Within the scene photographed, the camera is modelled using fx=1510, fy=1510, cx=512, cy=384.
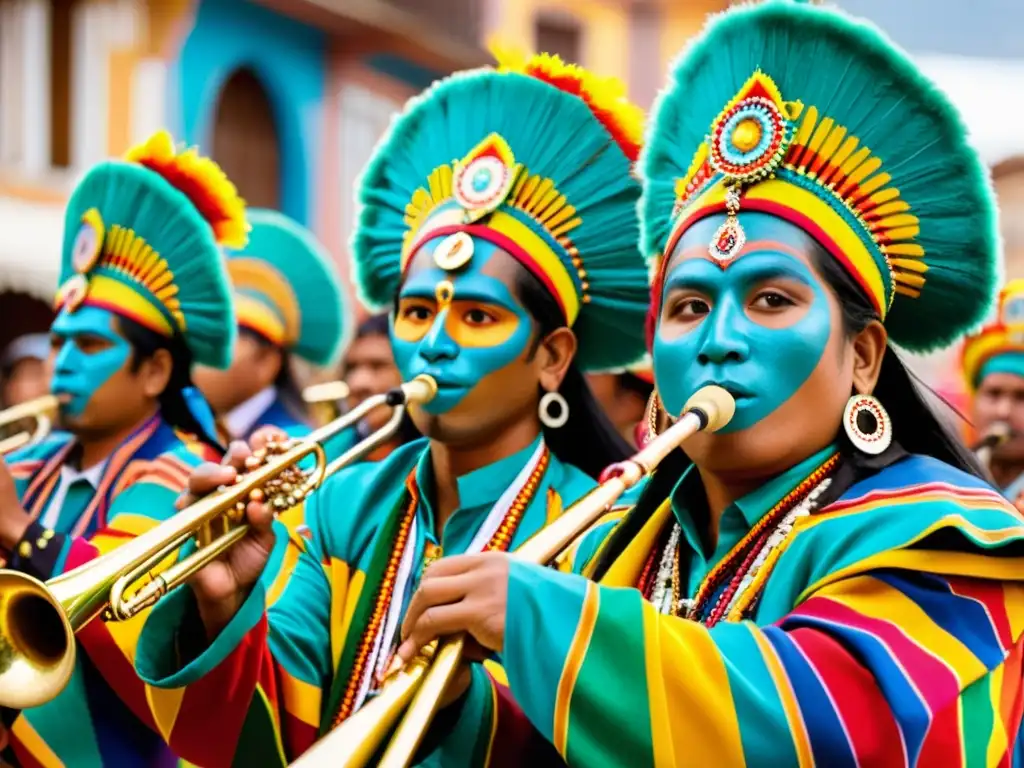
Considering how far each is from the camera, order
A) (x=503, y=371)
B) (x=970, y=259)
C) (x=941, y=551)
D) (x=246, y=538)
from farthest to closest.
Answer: (x=503, y=371) → (x=246, y=538) → (x=970, y=259) → (x=941, y=551)

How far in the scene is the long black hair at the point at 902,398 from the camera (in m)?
2.68

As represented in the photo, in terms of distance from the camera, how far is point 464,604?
2.23 m

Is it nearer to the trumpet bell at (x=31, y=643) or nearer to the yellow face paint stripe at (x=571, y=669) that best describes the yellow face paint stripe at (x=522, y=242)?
the trumpet bell at (x=31, y=643)

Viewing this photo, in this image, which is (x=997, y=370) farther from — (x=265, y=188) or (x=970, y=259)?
(x=265, y=188)

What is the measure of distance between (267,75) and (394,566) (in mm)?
13385

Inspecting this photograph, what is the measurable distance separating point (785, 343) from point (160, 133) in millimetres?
3106

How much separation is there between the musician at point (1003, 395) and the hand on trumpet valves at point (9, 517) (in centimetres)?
406

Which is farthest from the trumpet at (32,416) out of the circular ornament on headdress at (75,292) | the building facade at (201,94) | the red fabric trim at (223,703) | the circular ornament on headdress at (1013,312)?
the building facade at (201,94)

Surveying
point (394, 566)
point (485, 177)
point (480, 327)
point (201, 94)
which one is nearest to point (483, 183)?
point (485, 177)

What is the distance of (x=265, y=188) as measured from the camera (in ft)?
54.6

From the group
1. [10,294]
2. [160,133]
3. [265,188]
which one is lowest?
[10,294]

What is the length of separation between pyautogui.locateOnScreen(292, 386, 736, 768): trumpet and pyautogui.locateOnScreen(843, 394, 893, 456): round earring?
252 millimetres

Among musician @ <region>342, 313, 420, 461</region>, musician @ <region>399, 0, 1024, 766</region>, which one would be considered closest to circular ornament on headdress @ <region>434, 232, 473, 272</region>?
musician @ <region>399, 0, 1024, 766</region>

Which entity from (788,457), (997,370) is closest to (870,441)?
(788,457)
